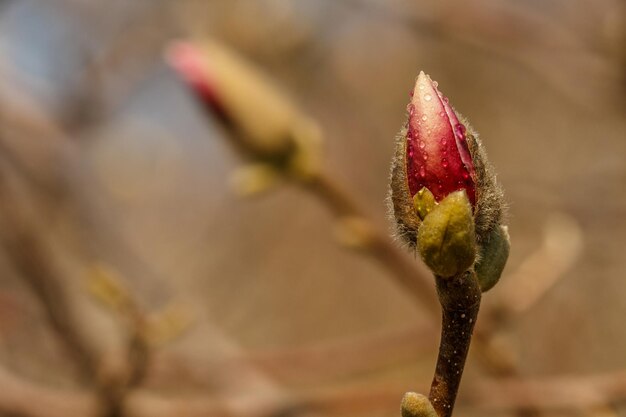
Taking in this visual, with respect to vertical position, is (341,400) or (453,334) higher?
(341,400)

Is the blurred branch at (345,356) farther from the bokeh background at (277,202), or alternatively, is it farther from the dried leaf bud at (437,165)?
the dried leaf bud at (437,165)

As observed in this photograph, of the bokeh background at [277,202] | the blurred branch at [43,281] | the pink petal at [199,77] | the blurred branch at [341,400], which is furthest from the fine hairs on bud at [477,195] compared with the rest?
the blurred branch at [43,281]

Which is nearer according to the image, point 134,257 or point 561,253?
point 561,253

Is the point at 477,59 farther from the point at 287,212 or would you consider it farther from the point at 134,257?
the point at 134,257

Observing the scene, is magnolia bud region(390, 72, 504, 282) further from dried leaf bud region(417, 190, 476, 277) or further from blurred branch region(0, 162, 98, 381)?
blurred branch region(0, 162, 98, 381)

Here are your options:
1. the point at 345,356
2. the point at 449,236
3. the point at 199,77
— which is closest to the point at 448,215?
the point at 449,236

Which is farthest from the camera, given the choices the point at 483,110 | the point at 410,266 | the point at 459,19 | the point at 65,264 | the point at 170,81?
the point at 483,110

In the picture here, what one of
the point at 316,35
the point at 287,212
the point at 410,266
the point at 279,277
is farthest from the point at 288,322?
the point at 410,266

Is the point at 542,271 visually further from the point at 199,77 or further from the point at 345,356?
the point at 199,77
